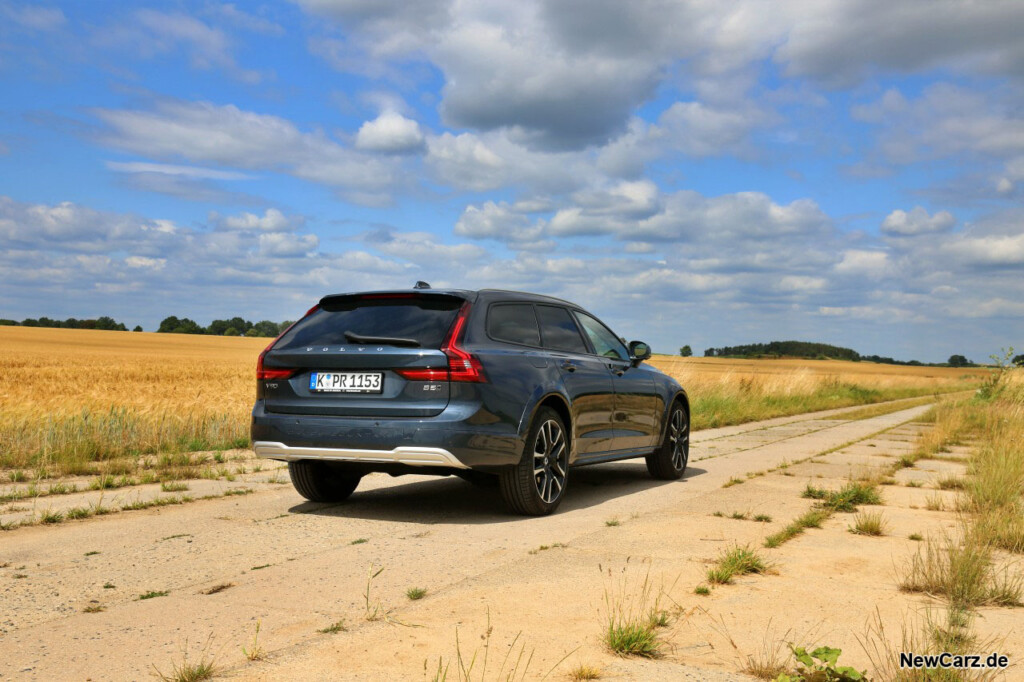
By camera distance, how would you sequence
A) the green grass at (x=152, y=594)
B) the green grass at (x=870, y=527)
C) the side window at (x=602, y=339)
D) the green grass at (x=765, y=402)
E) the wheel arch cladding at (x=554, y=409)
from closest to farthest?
1. the green grass at (x=152, y=594)
2. the green grass at (x=870, y=527)
3. the wheel arch cladding at (x=554, y=409)
4. the side window at (x=602, y=339)
5. the green grass at (x=765, y=402)

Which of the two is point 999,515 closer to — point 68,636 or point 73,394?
point 68,636

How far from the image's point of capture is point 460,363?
6.54m

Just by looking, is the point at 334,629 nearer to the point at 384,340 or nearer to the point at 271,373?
the point at 384,340

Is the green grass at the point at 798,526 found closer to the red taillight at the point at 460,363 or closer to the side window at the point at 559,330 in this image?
the red taillight at the point at 460,363

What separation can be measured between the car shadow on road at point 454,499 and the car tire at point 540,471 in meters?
0.14

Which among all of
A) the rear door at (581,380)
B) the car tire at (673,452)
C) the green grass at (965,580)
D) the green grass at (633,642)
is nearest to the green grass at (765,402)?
the car tire at (673,452)

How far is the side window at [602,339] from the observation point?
8796mm

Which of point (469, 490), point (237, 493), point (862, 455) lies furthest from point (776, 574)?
point (862, 455)

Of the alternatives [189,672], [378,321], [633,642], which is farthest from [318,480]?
[633,642]

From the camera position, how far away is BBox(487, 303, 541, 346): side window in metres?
7.16

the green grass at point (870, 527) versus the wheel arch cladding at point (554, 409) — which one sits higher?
the wheel arch cladding at point (554, 409)

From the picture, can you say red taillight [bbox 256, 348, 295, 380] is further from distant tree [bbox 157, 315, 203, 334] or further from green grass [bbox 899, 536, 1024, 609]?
distant tree [bbox 157, 315, 203, 334]

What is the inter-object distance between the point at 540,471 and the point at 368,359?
164 cm

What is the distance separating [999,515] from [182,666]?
550cm
